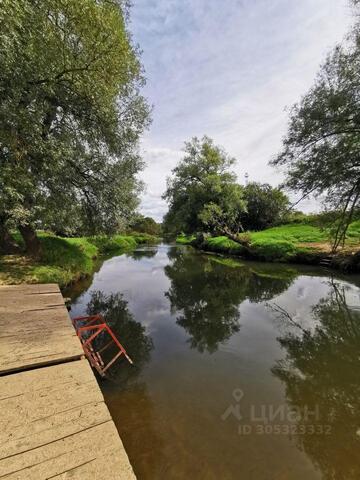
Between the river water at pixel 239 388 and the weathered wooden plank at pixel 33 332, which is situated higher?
the weathered wooden plank at pixel 33 332

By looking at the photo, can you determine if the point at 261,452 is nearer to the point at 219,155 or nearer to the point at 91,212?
the point at 91,212

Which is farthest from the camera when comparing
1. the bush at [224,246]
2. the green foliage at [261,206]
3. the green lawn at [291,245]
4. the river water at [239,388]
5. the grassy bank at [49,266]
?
the green foliage at [261,206]

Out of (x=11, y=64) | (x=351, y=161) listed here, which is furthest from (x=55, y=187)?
(x=351, y=161)

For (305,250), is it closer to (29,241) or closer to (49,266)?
(49,266)

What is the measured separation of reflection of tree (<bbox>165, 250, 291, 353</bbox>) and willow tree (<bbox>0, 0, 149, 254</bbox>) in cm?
523

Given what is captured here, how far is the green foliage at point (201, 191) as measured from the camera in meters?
27.6

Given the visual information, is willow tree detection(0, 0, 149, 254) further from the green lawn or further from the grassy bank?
the green lawn

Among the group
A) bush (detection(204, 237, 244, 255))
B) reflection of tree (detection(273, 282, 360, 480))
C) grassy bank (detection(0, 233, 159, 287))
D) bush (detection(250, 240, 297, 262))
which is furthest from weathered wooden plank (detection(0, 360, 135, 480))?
bush (detection(204, 237, 244, 255))

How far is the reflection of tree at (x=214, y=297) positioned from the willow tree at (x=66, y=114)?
523 centimetres

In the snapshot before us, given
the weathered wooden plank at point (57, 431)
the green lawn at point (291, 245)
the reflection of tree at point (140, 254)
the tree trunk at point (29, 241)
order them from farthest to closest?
the reflection of tree at point (140, 254) → the green lawn at point (291, 245) → the tree trunk at point (29, 241) → the weathered wooden plank at point (57, 431)

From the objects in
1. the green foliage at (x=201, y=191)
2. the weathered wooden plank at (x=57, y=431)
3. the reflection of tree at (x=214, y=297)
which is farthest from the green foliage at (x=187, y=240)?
the weathered wooden plank at (x=57, y=431)

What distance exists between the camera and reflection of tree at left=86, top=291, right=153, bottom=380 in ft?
15.1

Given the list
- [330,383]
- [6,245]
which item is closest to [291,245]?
[330,383]

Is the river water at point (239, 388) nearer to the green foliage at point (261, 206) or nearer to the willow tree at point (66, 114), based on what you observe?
the willow tree at point (66, 114)
